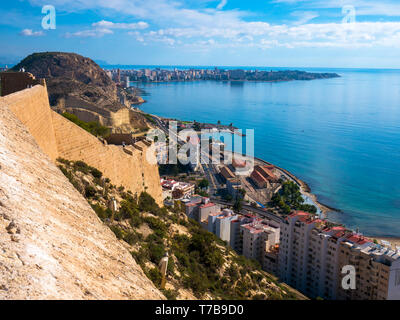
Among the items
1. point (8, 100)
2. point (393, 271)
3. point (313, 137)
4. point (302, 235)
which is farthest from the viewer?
point (313, 137)

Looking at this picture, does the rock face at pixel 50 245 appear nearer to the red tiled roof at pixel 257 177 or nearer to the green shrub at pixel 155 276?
the green shrub at pixel 155 276

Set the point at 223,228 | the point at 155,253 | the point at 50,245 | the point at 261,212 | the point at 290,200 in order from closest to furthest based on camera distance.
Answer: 1. the point at 50,245
2. the point at 155,253
3. the point at 223,228
4. the point at 261,212
5. the point at 290,200

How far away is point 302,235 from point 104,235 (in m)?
10.6

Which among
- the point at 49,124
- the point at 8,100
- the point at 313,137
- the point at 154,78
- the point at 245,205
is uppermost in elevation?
the point at 154,78

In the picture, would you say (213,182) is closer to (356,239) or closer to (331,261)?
(331,261)

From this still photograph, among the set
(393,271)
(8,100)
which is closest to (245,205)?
(393,271)

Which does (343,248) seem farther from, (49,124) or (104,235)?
(104,235)

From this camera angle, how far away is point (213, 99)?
61.7m

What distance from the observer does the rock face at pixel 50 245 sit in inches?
51.4

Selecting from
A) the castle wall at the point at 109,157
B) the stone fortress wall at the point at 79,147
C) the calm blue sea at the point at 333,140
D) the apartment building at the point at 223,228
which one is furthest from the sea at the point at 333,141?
the stone fortress wall at the point at 79,147

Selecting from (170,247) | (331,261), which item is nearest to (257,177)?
(331,261)

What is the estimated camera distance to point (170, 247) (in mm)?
6133

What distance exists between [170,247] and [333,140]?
1177 inches

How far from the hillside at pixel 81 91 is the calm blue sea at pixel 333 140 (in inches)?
410
